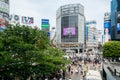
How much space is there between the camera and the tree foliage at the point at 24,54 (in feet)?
74.0

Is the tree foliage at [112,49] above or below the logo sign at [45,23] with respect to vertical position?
below

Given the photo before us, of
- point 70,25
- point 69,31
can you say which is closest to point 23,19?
point 69,31

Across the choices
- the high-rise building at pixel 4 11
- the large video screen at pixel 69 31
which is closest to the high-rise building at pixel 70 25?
the large video screen at pixel 69 31

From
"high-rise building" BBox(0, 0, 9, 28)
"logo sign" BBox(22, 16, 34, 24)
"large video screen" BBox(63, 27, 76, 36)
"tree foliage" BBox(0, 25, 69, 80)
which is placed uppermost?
"high-rise building" BBox(0, 0, 9, 28)

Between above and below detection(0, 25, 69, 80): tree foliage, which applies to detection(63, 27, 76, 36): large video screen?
above

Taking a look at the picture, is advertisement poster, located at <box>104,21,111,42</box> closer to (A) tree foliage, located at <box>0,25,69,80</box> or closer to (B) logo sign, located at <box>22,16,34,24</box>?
(B) logo sign, located at <box>22,16,34,24</box>

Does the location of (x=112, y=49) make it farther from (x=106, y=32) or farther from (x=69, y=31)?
(x=69, y=31)

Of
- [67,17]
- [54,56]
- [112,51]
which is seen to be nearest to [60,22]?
[67,17]

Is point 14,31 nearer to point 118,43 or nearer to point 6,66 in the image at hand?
point 6,66

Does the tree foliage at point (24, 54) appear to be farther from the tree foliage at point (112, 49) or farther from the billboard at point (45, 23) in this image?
the tree foliage at point (112, 49)

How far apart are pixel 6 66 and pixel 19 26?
355 cm

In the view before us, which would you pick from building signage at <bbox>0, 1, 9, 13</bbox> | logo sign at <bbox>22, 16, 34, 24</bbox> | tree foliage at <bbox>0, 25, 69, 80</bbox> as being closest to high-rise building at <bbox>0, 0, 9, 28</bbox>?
building signage at <bbox>0, 1, 9, 13</bbox>

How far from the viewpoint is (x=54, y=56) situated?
26344mm

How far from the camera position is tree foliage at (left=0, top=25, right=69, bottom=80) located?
22.6 metres
